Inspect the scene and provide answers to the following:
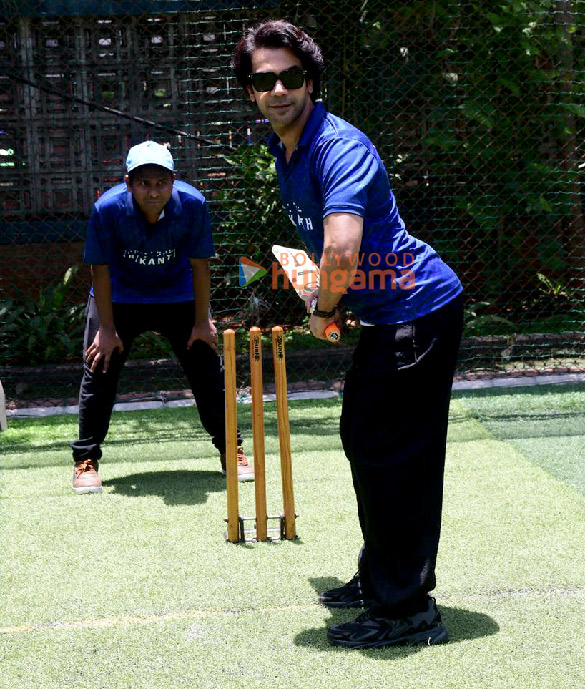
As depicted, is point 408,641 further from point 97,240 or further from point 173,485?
point 97,240

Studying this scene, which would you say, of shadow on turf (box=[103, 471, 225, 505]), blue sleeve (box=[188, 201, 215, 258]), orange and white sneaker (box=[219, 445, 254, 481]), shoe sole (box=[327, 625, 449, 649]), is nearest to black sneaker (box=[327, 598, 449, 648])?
shoe sole (box=[327, 625, 449, 649])

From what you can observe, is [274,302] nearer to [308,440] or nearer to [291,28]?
[308,440]

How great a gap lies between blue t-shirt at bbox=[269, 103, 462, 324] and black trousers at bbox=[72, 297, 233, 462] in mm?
2258

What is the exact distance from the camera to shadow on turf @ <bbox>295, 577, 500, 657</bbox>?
3209 mm

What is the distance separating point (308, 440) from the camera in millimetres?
6504

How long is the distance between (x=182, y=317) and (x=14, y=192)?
4.01 meters

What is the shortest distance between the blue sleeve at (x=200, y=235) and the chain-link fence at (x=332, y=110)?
2786mm

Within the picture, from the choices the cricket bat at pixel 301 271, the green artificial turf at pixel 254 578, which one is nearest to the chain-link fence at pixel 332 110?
the green artificial turf at pixel 254 578

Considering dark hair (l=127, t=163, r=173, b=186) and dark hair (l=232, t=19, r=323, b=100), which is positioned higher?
dark hair (l=232, t=19, r=323, b=100)

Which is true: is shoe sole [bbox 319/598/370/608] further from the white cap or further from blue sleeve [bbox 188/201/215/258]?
the white cap

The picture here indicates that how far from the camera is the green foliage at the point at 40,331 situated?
856cm

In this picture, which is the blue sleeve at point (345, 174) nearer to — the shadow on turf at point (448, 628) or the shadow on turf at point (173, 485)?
the shadow on turf at point (448, 628)

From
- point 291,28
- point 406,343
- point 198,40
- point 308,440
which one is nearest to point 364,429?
point 406,343

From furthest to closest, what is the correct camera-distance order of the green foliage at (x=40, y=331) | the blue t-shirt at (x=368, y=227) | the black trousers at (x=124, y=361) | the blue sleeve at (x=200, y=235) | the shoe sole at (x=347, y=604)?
the green foliage at (x=40, y=331) → the black trousers at (x=124, y=361) → the blue sleeve at (x=200, y=235) → the shoe sole at (x=347, y=604) → the blue t-shirt at (x=368, y=227)
